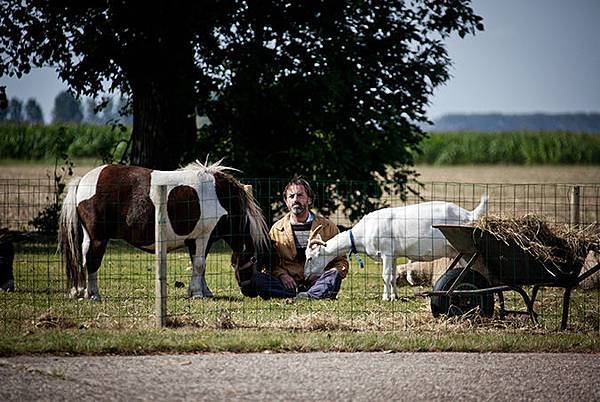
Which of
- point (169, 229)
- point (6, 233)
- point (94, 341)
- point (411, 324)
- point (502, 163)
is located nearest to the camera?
point (94, 341)

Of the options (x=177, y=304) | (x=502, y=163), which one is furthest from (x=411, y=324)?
(x=502, y=163)

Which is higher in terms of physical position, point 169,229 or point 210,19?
point 210,19

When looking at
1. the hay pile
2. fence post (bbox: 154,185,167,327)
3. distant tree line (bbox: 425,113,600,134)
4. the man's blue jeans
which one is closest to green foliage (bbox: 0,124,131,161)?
the man's blue jeans

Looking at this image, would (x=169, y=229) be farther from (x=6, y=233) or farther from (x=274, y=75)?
(x=274, y=75)

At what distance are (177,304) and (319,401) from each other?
487cm

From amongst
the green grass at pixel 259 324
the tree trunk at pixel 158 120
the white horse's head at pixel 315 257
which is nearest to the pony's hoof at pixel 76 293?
the green grass at pixel 259 324

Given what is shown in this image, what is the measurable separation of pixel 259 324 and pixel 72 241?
10.5 ft

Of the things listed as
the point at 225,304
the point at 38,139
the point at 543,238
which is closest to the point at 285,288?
the point at 225,304

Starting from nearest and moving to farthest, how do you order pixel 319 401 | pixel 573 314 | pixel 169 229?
pixel 319 401, pixel 573 314, pixel 169 229

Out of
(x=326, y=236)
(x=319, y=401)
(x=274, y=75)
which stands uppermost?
(x=274, y=75)

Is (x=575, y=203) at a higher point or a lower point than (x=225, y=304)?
higher

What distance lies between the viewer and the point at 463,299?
10.6 metres

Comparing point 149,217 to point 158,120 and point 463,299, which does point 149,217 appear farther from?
point 158,120

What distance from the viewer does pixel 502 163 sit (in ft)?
201
